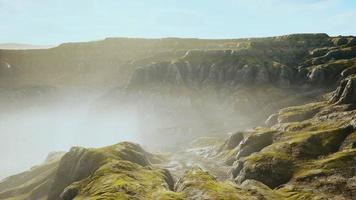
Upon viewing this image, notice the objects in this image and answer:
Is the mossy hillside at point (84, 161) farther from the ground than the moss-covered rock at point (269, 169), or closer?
closer

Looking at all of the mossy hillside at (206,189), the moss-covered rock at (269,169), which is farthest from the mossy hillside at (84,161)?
the moss-covered rock at (269,169)

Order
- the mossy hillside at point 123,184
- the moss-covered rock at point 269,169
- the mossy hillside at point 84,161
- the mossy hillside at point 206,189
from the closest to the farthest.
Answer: the mossy hillside at point 206,189 → the mossy hillside at point 123,184 → the moss-covered rock at point 269,169 → the mossy hillside at point 84,161

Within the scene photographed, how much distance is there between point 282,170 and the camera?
493ft

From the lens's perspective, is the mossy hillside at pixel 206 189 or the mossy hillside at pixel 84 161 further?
the mossy hillside at pixel 84 161

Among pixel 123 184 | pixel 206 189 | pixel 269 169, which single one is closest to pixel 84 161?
pixel 123 184

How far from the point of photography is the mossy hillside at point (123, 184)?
133m

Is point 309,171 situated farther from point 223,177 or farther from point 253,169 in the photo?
point 223,177

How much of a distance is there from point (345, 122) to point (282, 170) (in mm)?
46716

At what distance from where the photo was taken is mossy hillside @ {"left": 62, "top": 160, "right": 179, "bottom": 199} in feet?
438

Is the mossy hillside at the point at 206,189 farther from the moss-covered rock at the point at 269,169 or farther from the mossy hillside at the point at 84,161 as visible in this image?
the mossy hillside at the point at 84,161

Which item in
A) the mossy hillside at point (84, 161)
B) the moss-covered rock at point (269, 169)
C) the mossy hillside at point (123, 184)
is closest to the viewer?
the mossy hillside at point (123, 184)

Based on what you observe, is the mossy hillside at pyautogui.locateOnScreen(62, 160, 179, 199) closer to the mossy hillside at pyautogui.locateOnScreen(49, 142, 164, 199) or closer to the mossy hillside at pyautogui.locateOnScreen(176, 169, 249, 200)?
the mossy hillside at pyautogui.locateOnScreen(176, 169, 249, 200)

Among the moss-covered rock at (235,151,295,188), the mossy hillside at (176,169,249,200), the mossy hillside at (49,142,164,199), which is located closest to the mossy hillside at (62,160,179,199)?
the mossy hillside at (176,169,249,200)

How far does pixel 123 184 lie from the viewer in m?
141
